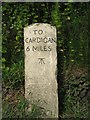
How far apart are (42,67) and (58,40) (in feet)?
3.19

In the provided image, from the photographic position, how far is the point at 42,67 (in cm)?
789

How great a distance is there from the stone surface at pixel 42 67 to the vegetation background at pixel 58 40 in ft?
1.61

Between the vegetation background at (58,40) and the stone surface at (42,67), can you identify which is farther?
the vegetation background at (58,40)

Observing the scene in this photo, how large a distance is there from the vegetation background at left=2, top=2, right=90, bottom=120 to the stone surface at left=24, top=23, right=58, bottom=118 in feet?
1.61

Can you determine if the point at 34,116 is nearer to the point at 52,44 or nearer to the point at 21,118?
the point at 21,118

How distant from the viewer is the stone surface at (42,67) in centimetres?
788

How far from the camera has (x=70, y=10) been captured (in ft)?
28.8

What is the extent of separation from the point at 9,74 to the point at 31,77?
80 centimetres

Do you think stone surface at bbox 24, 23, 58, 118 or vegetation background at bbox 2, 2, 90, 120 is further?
vegetation background at bbox 2, 2, 90, 120

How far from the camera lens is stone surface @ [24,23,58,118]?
7.88 m

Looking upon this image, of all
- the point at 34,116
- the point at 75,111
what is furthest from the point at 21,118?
the point at 75,111

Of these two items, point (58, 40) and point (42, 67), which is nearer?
point (42, 67)

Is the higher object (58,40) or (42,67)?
(58,40)

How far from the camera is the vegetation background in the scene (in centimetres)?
857
